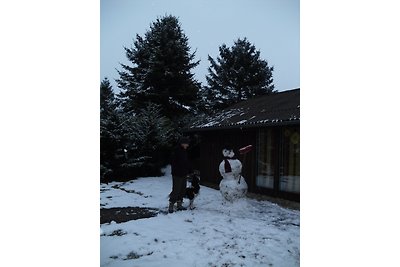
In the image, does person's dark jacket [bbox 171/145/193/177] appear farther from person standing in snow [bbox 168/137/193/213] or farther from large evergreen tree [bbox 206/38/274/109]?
large evergreen tree [bbox 206/38/274/109]

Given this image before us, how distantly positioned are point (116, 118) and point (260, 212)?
4.69 m

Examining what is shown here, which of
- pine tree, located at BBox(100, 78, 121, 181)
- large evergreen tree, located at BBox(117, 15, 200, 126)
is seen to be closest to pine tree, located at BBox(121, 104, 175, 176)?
pine tree, located at BBox(100, 78, 121, 181)

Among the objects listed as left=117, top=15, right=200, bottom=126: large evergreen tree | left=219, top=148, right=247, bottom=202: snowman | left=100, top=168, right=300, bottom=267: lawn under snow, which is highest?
left=117, top=15, right=200, bottom=126: large evergreen tree

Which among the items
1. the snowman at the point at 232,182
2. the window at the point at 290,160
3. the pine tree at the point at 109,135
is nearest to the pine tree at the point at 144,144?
the pine tree at the point at 109,135

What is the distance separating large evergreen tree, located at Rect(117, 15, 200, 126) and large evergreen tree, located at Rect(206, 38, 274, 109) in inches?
72.2

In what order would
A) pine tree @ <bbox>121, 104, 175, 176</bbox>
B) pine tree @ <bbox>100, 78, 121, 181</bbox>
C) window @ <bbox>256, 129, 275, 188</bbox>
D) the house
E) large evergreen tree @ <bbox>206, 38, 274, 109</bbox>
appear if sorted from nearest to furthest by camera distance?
1. the house
2. window @ <bbox>256, 129, 275, 188</bbox>
3. pine tree @ <bbox>100, 78, 121, 181</bbox>
4. pine tree @ <bbox>121, 104, 175, 176</bbox>
5. large evergreen tree @ <bbox>206, 38, 274, 109</bbox>

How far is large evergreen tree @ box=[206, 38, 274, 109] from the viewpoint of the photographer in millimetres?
12148

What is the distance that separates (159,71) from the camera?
1056cm

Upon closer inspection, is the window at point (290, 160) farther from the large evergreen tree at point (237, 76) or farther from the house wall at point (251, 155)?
the large evergreen tree at point (237, 76)

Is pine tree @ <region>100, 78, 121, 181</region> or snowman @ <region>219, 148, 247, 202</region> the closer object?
snowman @ <region>219, 148, 247, 202</region>

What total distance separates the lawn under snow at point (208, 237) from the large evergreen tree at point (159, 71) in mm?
6008

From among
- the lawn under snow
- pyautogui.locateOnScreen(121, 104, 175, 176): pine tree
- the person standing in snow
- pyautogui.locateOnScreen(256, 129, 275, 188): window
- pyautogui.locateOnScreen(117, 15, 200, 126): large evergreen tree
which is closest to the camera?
the lawn under snow
